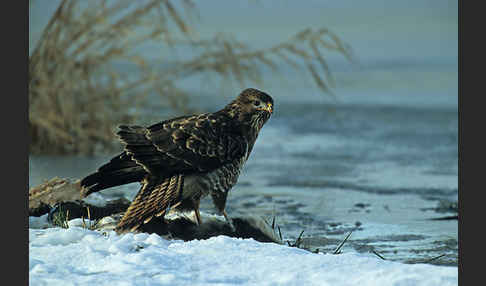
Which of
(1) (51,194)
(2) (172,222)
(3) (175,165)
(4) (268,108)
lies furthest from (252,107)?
(1) (51,194)

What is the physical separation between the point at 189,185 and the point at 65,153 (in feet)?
12.0

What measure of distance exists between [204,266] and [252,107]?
1.59 m

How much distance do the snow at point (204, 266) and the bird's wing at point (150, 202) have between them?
403 millimetres

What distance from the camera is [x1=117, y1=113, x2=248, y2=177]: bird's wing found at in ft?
12.4

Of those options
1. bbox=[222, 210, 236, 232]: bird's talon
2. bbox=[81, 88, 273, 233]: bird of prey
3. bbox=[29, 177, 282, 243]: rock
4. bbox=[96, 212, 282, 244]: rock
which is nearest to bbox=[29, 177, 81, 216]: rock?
bbox=[29, 177, 282, 243]: rock

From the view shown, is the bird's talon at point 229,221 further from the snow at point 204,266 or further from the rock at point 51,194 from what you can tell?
the rock at point 51,194

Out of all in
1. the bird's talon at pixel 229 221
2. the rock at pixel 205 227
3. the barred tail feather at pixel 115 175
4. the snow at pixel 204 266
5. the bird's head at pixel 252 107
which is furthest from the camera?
the bird's head at pixel 252 107

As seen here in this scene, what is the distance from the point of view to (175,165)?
380 centimetres

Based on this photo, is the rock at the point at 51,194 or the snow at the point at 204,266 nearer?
the snow at the point at 204,266

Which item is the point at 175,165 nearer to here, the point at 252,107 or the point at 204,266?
the point at 252,107

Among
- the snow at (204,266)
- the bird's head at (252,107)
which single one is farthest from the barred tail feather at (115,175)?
the bird's head at (252,107)

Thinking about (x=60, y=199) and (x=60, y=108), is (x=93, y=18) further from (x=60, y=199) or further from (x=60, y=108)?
(x=60, y=199)

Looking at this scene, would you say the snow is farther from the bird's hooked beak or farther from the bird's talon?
the bird's hooked beak

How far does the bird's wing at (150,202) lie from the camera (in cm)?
370
